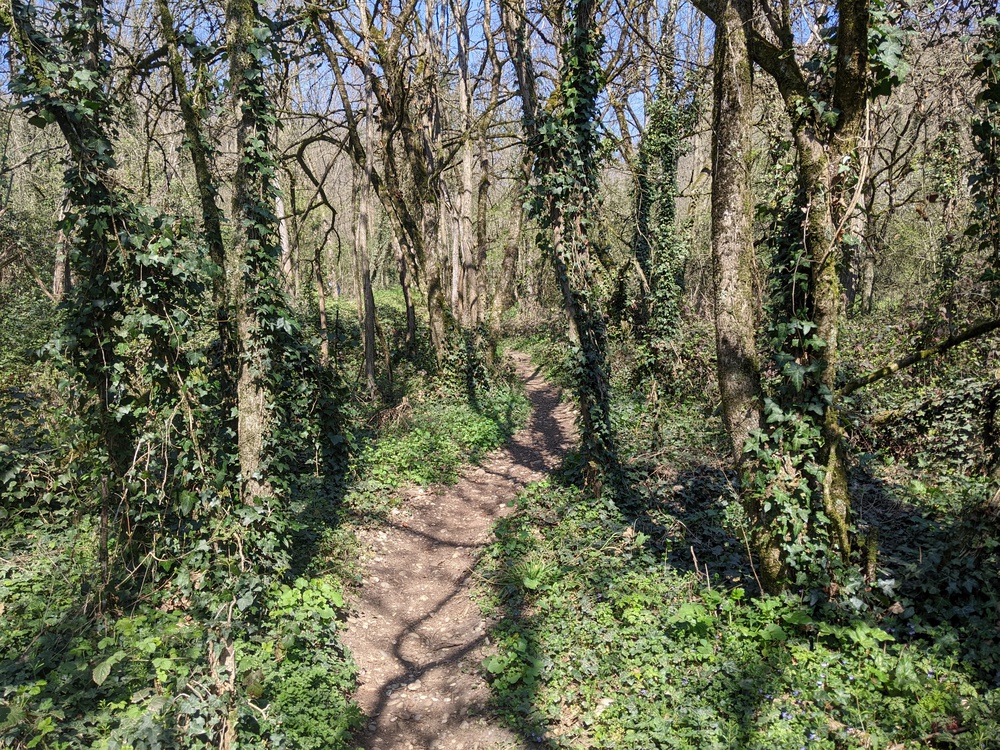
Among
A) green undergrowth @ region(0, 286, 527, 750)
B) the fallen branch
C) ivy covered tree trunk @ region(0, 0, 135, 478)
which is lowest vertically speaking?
green undergrowth @ region(0, 286, 527, 750)

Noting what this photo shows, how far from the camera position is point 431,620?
6234 millimetres

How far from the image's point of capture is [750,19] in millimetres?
4496

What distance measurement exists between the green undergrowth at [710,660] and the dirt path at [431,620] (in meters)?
0.33

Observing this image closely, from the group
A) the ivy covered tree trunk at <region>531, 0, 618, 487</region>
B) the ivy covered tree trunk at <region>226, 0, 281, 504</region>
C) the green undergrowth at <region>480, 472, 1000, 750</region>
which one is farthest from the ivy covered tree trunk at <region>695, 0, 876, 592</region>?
the ivy covered tree trunk at <region>226, 0, 281, 504</region>

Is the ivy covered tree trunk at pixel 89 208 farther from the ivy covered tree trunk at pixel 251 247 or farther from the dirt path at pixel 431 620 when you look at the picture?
the dirt path at pixel 431 620

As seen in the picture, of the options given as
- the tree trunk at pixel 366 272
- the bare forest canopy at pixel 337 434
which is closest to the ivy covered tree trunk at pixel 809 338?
the bare forest canopy at pixel 337 434

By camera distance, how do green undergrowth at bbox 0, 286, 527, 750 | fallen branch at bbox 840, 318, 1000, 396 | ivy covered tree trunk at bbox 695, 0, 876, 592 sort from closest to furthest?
green undergrowth at bbox 0, 286, 527, 750 → fallen branch at bbox 840, 318, 1000, 396 → ivy covered tree trunk at bbox 695, 0, 876, 592

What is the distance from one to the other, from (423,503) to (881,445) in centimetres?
618

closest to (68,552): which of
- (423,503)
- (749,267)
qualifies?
(423,503)

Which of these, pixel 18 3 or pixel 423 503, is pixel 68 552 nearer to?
pixel 423 503

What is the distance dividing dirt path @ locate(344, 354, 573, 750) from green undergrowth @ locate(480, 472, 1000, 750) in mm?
331

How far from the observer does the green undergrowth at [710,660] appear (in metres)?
3.75

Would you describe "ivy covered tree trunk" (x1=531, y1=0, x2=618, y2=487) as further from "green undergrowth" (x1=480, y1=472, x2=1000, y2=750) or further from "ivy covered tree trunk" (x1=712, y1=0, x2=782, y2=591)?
"ivy covered tree trunk" (x1=712, y1=0, x2=782, y2=591)

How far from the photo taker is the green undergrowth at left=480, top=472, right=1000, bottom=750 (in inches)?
148
